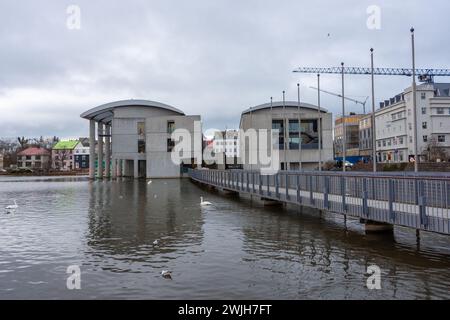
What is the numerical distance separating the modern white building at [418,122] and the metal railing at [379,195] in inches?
2394

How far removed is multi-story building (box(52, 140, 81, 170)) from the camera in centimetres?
16550

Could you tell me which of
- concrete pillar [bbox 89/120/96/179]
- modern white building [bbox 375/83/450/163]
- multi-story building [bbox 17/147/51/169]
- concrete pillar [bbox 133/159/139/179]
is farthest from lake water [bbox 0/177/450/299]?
multi-story building [bbox 17/147/51/169]

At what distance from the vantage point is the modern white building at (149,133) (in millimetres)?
83938

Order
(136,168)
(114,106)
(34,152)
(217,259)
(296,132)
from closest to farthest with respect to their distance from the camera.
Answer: (217,259) < (296,132) < (114,106) < (136,168) < (34,152)

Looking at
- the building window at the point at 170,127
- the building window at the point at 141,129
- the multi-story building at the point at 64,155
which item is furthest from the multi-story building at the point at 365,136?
the multi-story building at the point at 64,155

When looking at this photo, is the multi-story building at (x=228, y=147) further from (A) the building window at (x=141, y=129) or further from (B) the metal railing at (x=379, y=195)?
(B) the metal railing at (x=379, y=195)

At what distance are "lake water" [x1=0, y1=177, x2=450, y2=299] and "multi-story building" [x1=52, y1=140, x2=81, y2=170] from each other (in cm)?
15385

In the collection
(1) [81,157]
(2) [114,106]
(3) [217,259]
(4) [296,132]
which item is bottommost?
(3) [217,259]

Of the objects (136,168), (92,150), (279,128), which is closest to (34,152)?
(92,150)

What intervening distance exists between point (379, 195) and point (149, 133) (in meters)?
72.5

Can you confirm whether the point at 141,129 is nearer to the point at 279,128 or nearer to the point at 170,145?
the point at 170,145

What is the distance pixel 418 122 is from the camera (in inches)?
3263

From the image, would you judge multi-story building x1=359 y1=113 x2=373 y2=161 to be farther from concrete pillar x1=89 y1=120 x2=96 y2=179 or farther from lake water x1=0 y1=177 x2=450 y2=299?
lake water x1=0 y1=177 x2=450 y2=299
